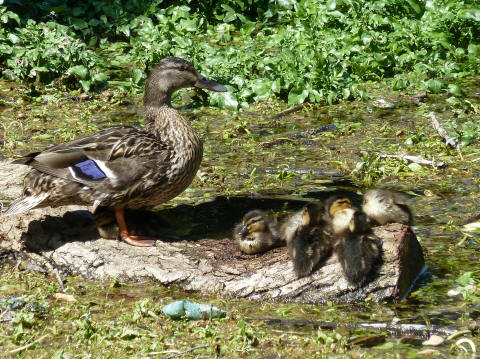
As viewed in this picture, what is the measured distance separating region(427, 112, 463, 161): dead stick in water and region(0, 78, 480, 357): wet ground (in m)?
0.06

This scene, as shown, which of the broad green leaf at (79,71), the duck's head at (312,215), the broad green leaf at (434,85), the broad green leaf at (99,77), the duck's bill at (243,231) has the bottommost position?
the broad green leaf at (434,85)

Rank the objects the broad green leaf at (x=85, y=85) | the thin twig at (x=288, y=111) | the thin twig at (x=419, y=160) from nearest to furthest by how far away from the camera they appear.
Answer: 1. the thin twig at (x=419, y=160)
2. the thin twig at (x=288, y=111)
3. the broad green leaf at (x=85, y=85)

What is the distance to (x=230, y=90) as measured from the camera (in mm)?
9875

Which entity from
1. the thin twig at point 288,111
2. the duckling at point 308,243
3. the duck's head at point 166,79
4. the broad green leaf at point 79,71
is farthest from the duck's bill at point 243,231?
the broad green leaf at point 79,71

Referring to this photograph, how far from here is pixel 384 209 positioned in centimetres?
584

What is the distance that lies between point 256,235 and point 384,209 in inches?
36.1

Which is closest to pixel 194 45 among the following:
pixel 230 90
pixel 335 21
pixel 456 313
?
pixel 230 90

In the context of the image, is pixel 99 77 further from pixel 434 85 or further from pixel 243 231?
pixel 243 231

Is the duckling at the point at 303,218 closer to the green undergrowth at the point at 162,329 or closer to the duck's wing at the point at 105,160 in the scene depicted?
the green undergrowth at the point at 162,329

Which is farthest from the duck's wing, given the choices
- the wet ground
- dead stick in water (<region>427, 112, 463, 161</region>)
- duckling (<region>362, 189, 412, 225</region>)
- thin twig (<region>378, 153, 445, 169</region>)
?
dead stick in water (<region>427, 112, 463, 161</region>)

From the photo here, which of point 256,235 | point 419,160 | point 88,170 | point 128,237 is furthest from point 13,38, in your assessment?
point 256,235

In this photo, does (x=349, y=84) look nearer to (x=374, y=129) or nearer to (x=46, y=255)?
(x=374, y=129)

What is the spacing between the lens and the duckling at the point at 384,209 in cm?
585

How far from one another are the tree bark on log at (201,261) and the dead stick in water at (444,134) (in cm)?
262
